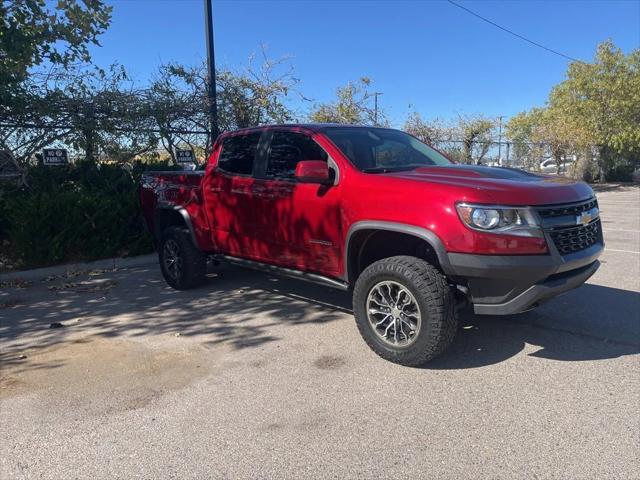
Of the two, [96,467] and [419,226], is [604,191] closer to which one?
[419,226]

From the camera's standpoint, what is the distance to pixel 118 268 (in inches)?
316

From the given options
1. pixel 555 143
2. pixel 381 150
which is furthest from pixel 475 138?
pixel 381 150

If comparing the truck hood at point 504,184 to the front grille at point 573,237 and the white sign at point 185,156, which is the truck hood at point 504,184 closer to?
the front grille at point 573,237

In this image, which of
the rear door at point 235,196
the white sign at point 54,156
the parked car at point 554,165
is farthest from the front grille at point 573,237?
the parked car at point 554,165

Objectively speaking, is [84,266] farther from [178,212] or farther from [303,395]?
[303,395]

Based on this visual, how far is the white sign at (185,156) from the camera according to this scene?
9.92 metres

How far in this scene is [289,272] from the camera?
198 inches

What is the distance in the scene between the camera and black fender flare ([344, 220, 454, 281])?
374 cm

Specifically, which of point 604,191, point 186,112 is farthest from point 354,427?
point 604,191

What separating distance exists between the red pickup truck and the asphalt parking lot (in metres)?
0.55

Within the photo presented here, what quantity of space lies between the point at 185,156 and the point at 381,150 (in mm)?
5952

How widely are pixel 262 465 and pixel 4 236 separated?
6.70m

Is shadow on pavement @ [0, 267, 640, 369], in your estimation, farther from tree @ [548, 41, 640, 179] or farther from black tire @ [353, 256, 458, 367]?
tree @ [548, 41, 640, 179]

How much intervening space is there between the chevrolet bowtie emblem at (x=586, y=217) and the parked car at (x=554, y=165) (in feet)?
85.6
